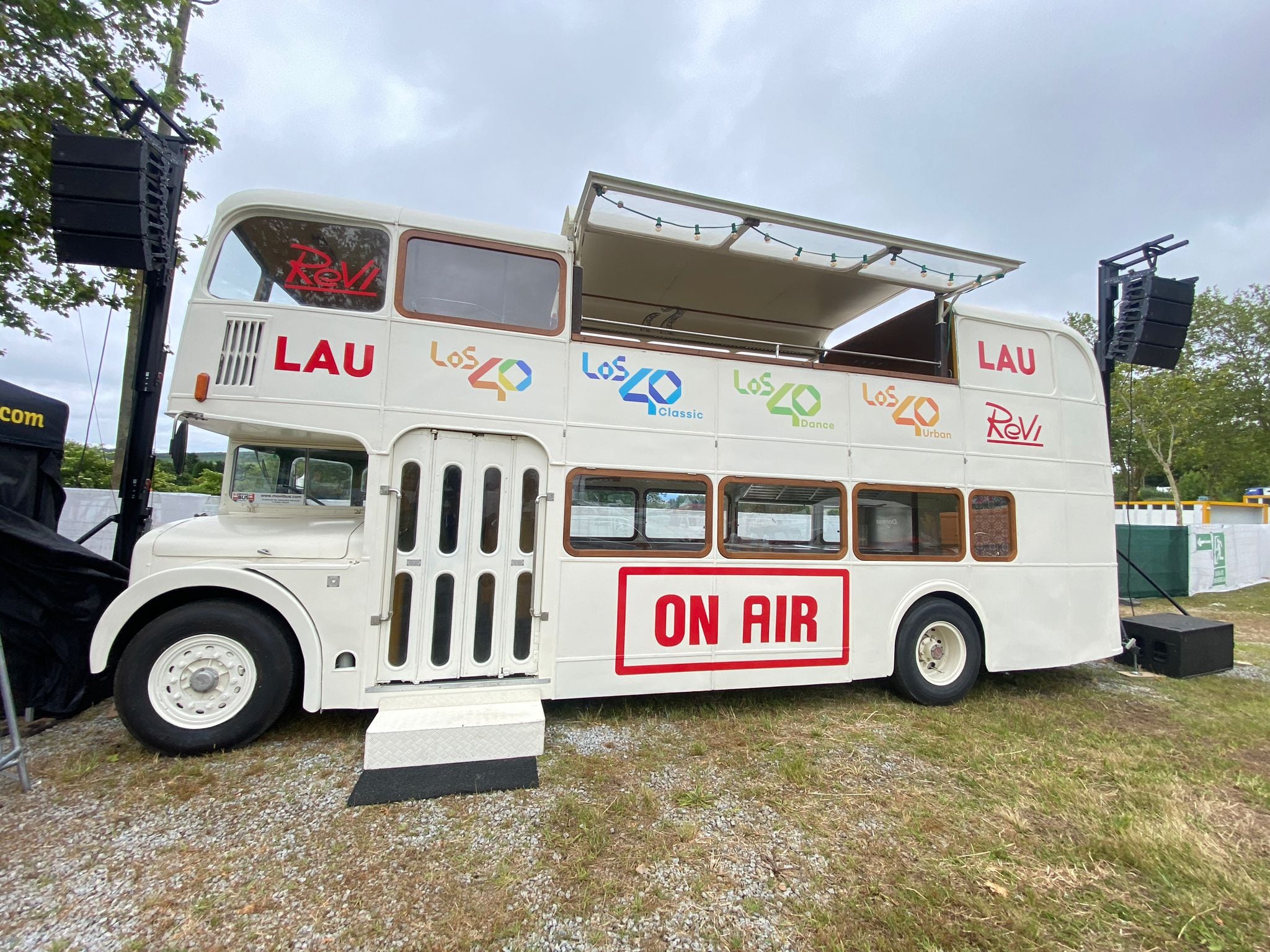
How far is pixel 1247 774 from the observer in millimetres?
3508

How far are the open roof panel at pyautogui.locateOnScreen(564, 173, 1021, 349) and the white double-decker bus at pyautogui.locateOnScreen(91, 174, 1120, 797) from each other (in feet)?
0.11

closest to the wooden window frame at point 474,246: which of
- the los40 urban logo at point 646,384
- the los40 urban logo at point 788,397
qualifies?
the los40 urban logo at point 646,384

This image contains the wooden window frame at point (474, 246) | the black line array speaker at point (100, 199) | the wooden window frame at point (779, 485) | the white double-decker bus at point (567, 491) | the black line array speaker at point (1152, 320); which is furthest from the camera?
the black line array speaker at point (1152, 320)

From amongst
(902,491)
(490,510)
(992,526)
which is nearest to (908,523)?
(902,491)

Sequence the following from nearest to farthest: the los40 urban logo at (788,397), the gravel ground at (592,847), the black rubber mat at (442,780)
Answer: the gravel ground at (592,847) → the black rubber mat at (442,780) → the los40 urban logo at (788,397)

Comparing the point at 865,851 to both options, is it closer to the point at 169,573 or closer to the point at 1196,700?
the point at 169,573

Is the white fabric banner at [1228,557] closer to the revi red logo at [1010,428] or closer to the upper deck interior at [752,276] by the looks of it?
the revi red logo at [1010,428]

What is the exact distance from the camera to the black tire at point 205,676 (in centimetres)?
324

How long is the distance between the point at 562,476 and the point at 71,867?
2974 millimetres

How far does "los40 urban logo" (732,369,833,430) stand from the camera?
4363mm

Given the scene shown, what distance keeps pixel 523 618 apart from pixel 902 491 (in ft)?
10.8

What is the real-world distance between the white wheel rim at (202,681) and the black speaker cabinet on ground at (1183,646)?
8.22 metres

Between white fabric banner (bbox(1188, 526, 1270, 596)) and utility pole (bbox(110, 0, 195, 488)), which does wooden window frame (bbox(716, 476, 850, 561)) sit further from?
white fabric banner (bbox(1188, 526, 1270, 596))

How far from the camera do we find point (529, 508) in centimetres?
394
